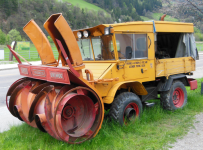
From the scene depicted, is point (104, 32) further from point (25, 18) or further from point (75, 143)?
point (25, 18)

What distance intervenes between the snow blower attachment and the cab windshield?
1.32m

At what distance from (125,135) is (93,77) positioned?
151cm

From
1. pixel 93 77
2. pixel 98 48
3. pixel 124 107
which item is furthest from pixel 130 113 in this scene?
pixel 98 48

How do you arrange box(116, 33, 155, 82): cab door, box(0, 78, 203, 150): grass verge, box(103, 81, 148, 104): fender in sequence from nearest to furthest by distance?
1. box(0, 78, 203, 150): grass verge
2. box(103, 81, 148, 104): fender
3. box(116, 33, 155, 82): cab door

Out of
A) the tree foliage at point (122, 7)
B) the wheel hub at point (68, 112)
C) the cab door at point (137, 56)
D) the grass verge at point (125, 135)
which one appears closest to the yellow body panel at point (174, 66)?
the cab door at point (137, 56)

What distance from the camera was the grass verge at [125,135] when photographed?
14.1 ft

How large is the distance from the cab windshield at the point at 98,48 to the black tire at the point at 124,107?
3.40ft

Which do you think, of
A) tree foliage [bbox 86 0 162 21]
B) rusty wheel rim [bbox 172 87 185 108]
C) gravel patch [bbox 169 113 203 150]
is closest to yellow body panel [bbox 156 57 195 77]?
rusty wheel rim [bbox 172 87 185 108]

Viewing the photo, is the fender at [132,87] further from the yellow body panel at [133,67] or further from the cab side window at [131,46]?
the cab side window at [131,46]

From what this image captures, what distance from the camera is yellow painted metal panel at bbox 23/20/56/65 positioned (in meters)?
Answer: 5.06

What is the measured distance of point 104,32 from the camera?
4.96m

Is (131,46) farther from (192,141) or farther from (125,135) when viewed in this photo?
(192,141)

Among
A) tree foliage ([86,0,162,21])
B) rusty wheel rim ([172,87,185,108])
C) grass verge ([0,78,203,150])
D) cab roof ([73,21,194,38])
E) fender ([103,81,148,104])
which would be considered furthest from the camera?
tree foliage ([86,0,162,21])

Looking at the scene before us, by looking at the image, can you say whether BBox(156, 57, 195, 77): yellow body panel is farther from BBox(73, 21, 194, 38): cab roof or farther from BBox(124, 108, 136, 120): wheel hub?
BBox(124, 108, 136, 120): wheel hub
